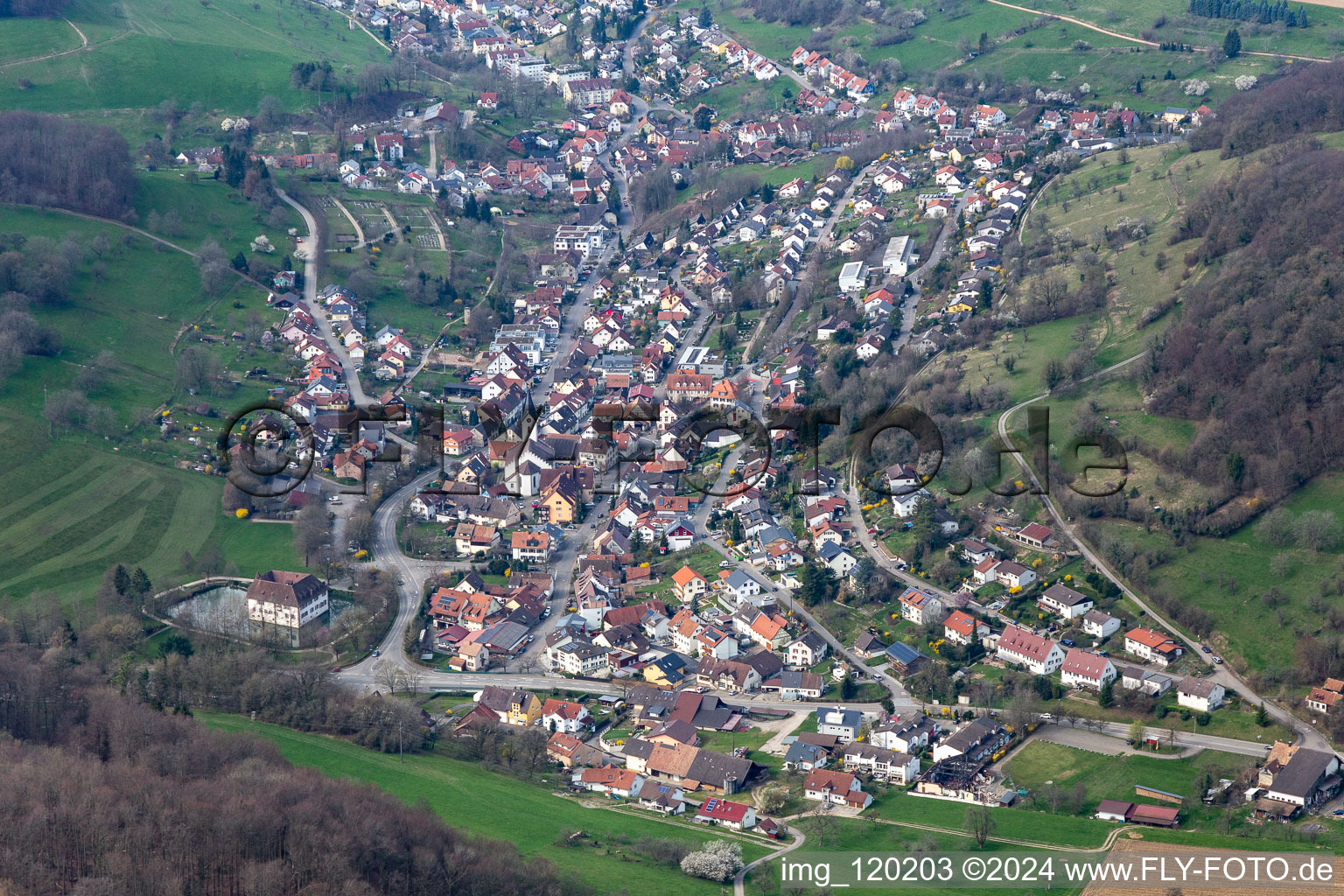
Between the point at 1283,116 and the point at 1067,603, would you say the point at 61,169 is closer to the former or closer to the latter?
the point at 1067,603

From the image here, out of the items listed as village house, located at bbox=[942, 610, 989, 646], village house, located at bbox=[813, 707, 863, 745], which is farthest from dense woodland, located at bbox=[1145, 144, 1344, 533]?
village house, located at bbox=[813, 707, 863, 745]

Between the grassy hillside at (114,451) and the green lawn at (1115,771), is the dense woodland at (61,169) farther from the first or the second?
the green lawn at (1115,771)

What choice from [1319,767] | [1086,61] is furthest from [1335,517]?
[1086,61]

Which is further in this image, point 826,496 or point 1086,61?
point 1086,61

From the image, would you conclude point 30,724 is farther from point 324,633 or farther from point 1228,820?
point 1228,820

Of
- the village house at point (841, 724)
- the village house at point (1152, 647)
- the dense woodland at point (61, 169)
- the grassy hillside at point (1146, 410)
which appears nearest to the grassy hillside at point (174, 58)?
the dense woodland at point (61, 169)

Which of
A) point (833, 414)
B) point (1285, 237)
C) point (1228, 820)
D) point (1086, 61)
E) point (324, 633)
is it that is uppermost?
point (1086, 61)

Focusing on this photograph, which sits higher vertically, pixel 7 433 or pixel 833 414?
pixel 833 414
